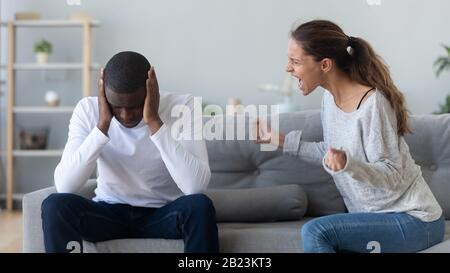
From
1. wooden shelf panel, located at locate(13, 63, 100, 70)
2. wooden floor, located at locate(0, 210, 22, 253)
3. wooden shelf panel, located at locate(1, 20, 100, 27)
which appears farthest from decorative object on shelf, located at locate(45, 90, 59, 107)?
wooden floor, located at locate(0, 210, 22, 253)

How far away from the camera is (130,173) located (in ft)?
5.34

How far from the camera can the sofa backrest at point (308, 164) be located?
75.9 inches

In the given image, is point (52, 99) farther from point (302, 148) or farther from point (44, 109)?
point (302, 148)

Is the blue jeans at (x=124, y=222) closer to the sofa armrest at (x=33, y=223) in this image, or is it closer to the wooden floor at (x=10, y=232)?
the sofa armrest at (x=33, y=223)

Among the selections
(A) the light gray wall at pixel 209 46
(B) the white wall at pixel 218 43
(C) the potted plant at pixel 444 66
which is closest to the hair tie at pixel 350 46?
(A) the light gray wall at pixel 209 46

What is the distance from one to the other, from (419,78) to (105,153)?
2.67 meters

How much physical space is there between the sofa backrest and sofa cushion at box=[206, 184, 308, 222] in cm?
9

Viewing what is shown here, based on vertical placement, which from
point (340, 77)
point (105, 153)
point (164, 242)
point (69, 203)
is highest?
point (340, 77)

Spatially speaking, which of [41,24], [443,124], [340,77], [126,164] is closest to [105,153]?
[126,164]

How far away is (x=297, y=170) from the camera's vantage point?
1.96 meters

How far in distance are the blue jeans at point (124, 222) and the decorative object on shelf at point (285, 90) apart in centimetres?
237

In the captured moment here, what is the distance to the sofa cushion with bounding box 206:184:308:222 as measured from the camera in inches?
72.7

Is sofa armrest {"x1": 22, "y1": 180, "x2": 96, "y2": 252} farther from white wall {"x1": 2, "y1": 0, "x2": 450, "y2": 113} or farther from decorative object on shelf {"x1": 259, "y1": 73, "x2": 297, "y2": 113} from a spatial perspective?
decorative object on shelf {"x1": 259, "y1": 73, "x2": 297, "y2": 113}
